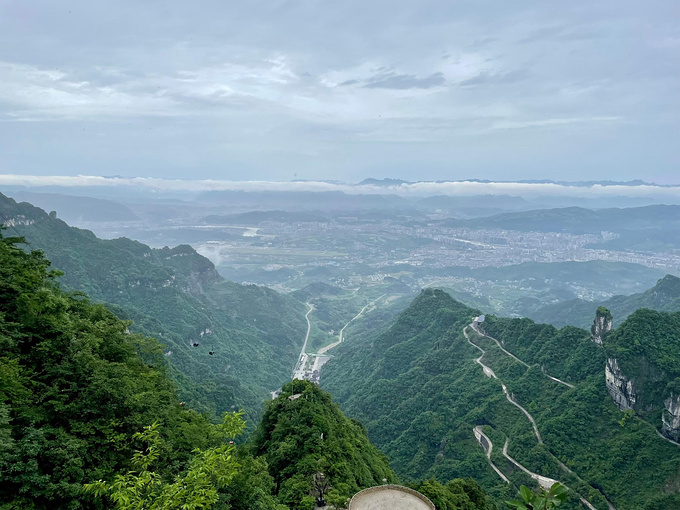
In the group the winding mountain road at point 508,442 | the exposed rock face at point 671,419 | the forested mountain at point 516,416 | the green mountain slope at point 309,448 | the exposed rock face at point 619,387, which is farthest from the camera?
the exposed rock face at point 619,387

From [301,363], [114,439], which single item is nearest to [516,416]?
[114,439]

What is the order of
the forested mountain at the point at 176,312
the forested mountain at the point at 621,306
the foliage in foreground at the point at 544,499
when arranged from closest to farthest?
the foliage in foreground at the point at 544,499
the forested mountain at the point at 176,312
the forested mountain at the point at 621,306

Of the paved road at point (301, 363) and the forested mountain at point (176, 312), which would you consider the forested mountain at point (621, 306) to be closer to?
the paved road at point (301, 363)

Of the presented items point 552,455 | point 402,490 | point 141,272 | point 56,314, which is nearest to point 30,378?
point 56,314

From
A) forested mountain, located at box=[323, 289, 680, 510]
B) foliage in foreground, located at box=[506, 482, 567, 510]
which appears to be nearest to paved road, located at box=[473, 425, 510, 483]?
forested mountain, located at box=[323, 289, 680, 510]

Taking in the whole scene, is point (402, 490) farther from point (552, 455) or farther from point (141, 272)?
point (141, 272)

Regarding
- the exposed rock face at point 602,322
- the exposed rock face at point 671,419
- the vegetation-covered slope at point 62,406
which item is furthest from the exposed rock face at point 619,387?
the vegetation-covered slope at point 62,406
